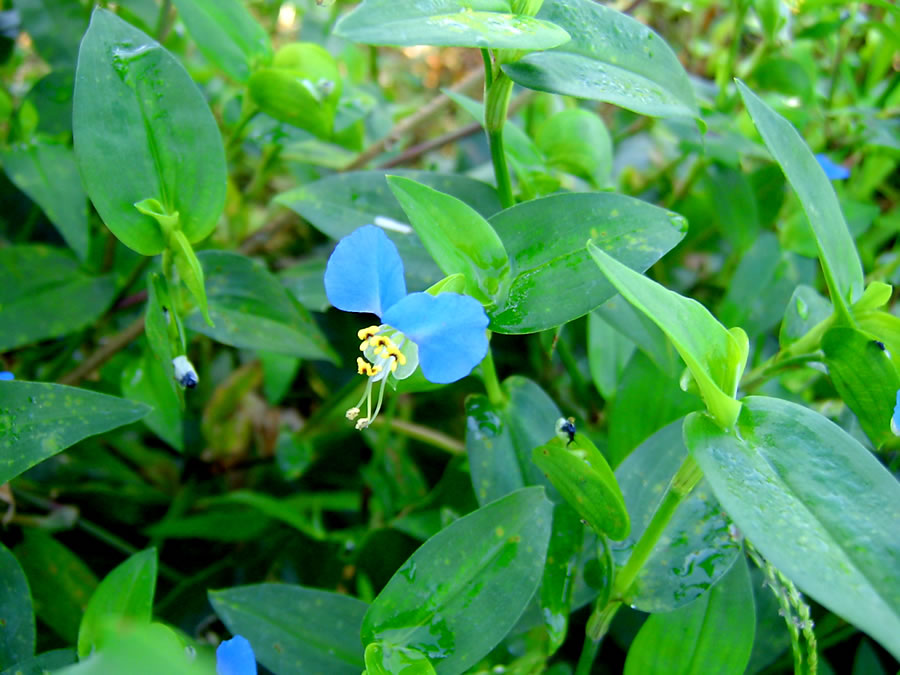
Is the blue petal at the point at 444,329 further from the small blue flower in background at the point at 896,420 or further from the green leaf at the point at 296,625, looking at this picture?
the small blue flower in background at the point at 896,420

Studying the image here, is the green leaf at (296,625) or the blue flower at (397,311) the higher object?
the blue flower at (397,311)

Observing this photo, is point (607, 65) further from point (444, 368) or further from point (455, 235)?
point (444, 368)

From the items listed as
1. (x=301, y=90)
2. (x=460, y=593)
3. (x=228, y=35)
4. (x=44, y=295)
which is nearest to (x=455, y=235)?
(x=460, y=593)

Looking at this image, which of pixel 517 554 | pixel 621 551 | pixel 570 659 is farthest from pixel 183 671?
pixel 570 659

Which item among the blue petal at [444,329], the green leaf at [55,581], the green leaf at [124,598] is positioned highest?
the blue petal at [444,329]

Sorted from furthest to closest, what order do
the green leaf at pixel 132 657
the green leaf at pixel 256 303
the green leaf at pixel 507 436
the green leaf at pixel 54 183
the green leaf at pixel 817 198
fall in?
the green leaf at pixel 54 183, the green leaf at pixel 256 303, the green leaf at pixel 507 436, the green leaf at pixel 817 198, the green leaf at pixel 132 657

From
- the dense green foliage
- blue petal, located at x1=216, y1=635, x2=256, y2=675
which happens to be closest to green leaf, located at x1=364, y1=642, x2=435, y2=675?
the dense green foliage

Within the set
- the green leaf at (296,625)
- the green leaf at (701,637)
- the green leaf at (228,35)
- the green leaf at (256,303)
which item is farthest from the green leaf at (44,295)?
the green leaf at (701,637)
